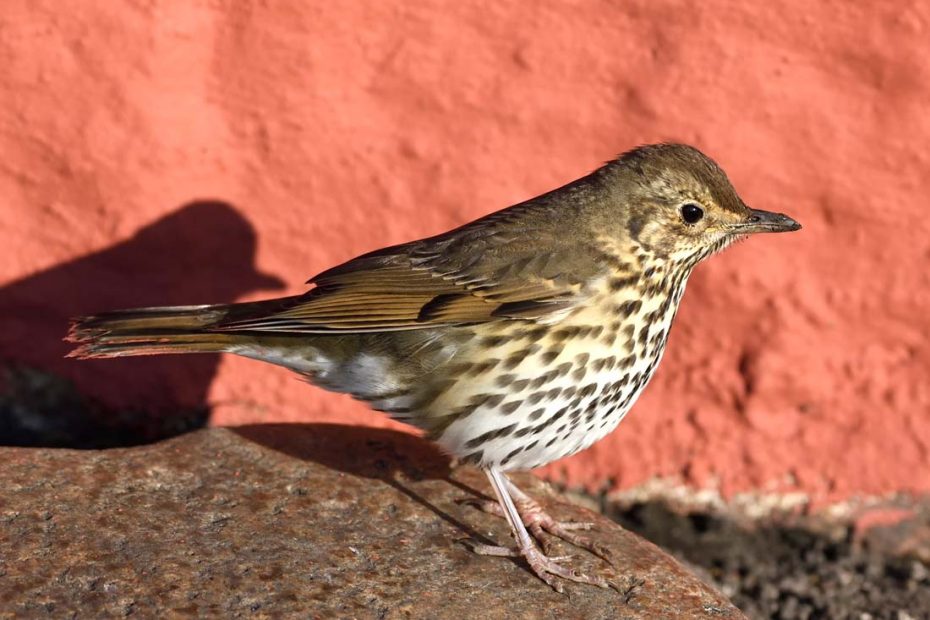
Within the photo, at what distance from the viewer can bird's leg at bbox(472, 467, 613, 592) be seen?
12.2 feet

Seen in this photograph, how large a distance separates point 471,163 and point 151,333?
1296mm

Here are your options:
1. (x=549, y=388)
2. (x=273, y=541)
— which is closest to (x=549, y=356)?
(x=549, y=388)

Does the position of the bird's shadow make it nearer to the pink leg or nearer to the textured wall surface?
the pink leg

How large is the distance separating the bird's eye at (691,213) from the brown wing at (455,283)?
1.03 feet

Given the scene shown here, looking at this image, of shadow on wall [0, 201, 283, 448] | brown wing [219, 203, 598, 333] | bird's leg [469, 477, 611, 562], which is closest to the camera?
brown wing [219, 203, 598, 333]

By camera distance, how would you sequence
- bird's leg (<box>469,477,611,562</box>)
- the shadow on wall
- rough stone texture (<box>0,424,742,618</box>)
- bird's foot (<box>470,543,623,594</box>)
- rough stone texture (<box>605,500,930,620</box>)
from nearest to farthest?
rough stone texture (<box>0,424,742,618</box>)
bird's foot (<box>470,543,623,594</box>)
bird's leg (<box>469,477,611,562</box>)
the shadow on wall
rough stone texture (<box>605,500,930,620</box>)

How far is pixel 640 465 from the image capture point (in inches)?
199

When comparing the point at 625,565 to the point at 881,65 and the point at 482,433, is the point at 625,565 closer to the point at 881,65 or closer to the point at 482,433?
the point at 482,433

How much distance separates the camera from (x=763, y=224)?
3928mm

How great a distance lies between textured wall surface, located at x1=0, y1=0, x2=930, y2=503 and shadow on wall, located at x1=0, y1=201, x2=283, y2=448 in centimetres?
1

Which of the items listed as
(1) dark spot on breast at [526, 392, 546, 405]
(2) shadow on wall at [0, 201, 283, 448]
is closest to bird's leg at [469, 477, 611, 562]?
(1) dark spot on breast at [526, 392, 546, 405]

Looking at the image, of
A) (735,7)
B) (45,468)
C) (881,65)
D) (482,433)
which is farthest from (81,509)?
(881,65)

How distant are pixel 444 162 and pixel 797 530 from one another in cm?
199

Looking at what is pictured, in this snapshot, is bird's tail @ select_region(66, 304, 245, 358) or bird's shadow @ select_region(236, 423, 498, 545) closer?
bird's tail @ select_region(66, 304, 245, 358)
